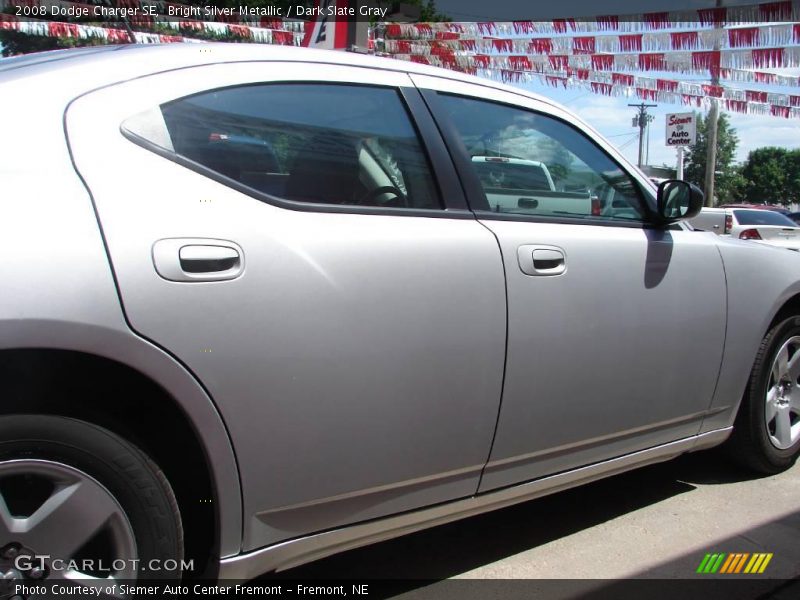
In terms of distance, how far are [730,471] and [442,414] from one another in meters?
2.34

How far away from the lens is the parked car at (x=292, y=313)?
65.2 inches

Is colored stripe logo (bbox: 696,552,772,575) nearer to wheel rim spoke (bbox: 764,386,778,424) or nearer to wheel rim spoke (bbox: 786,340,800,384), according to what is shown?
wheel rim spoke (bbox: 764,386,778,424)

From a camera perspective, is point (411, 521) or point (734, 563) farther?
point (734, 563)

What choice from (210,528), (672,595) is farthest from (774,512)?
(210,528)

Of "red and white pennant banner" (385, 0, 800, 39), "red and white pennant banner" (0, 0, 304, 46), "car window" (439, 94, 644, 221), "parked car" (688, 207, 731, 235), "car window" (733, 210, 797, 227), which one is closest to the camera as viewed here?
"car window" (439, 94, 644, 221)

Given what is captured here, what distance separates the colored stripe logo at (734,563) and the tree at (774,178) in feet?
261

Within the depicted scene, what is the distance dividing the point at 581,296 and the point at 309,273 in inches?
42.4

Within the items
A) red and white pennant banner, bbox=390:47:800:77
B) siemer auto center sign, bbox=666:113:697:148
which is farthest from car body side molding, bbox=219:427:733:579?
siemer auto center sign, bbox=666:113:697:148

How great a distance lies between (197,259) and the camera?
1791 mm

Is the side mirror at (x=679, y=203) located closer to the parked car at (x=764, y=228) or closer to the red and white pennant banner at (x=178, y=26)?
the red and white pennant banner at (x=178, y=26)

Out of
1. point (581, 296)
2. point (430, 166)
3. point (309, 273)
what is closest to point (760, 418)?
point (581, 296)

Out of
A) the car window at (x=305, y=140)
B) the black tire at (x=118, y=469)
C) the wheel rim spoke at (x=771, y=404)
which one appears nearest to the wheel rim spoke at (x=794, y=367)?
the wheel rim spoke at (x=771, y=404)

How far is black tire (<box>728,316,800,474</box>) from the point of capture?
341 cm

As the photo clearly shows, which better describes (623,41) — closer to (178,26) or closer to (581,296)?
(178,26)
